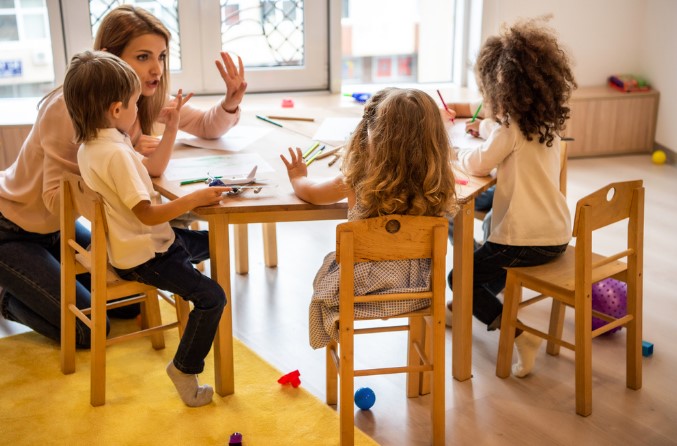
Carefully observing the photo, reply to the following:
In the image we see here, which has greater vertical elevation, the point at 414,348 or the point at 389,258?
the point at 389,258

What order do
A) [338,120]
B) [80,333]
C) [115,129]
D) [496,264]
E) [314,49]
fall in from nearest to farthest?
[115,129] → [496,264] → [80,333] → [338,120] → [314,49]

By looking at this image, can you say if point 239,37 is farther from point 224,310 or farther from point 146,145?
point 224,310

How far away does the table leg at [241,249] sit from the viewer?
10.8 ft

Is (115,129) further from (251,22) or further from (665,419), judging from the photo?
(251,22)

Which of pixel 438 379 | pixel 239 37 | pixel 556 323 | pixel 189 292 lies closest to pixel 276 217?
pixel 189 292

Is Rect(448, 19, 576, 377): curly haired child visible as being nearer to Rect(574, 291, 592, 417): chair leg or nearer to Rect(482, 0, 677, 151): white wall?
Rect(574, 291, 592, 417): chair leg

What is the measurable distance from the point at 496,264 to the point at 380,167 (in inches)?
27.3

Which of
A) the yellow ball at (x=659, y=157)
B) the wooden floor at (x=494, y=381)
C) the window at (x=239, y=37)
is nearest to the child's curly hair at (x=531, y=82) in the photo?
the wooden floor at (x=494, y=381)

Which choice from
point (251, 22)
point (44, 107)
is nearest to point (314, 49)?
point (251, 22)

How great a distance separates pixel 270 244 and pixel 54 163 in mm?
1128

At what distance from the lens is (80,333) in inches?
106

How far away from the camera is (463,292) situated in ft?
8.16

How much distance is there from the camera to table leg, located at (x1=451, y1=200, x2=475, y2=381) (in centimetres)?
240

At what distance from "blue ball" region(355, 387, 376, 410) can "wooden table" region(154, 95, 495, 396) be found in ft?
1.07
